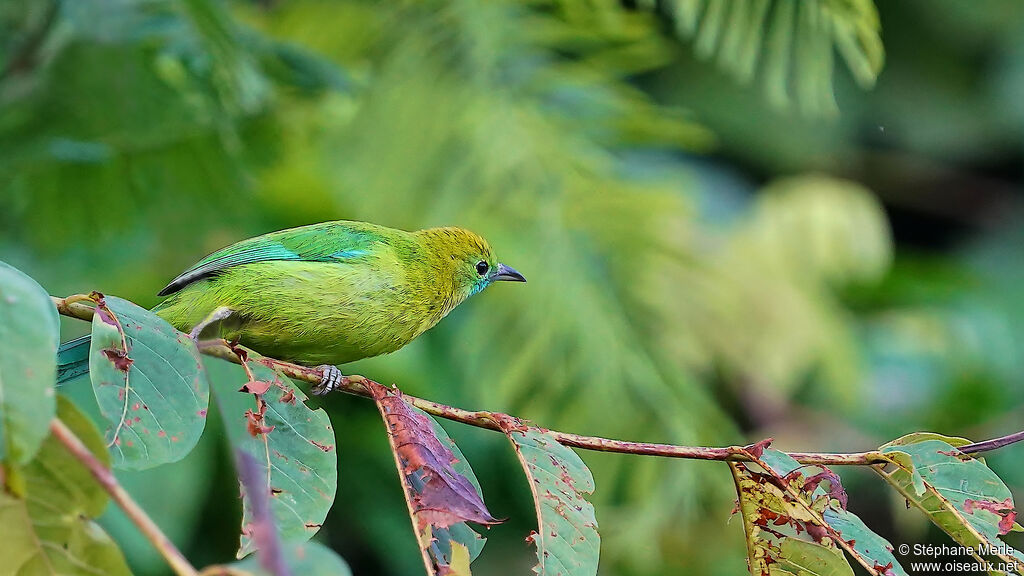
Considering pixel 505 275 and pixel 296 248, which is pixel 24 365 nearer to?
pixel 296 248

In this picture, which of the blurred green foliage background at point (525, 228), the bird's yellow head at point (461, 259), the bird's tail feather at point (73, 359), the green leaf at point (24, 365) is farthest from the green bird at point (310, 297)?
the green leaf at point (24, 365)

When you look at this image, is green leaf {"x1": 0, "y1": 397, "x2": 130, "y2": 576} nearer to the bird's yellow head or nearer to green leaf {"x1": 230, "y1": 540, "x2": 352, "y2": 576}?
green leaf {"x1": 230, "y1": 540, "x2": 352, "y2": 576}

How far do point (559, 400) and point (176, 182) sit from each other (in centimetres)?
172

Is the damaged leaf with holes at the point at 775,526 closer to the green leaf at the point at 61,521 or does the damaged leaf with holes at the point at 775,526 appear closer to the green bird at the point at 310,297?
the green leaf at the point at 61,521

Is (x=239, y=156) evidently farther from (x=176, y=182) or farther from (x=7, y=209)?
(x=7, y=209)

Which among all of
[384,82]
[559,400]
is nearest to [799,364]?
[559,400]

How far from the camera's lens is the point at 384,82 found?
4520 mm

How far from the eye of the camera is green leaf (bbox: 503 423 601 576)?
5.15ft

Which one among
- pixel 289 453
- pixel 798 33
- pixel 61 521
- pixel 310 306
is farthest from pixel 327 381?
pixel 798 33

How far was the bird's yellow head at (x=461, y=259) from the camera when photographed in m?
3.01

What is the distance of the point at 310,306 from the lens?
2512mm

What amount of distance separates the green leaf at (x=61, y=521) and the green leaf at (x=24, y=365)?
0.30ft

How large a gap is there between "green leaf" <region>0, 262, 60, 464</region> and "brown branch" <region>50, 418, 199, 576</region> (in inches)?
1.5

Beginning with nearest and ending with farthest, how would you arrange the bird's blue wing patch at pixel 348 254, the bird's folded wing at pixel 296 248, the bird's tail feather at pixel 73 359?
the bird's tail feather at pixel 73 359 < the bird's folded wing at pixel 296 248 < the bird's blue wing patch at pixel 348 254
